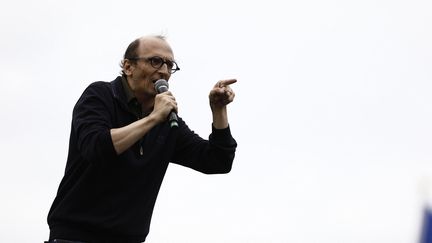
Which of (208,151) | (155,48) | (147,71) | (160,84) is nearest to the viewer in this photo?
(160,84)

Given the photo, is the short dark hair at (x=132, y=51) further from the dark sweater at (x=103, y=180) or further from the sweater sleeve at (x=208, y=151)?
the sweater sleeve at (x=208, y=151)

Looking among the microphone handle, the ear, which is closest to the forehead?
the ear

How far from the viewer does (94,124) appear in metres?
4.54

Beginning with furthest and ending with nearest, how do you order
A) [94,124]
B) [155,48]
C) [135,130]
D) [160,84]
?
1. [155,48]
2. [160,84]
3. [94,124]
4. [135,130]

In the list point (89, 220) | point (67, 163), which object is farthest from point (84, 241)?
point (67, 163)

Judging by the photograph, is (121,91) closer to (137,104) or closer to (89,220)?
(137,104)

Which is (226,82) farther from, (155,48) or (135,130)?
(135,130)

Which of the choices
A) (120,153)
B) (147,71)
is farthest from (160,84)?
(120,153)

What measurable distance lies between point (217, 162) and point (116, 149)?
119cm

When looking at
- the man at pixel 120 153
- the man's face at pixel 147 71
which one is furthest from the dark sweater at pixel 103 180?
the man's face at pixel 147 71

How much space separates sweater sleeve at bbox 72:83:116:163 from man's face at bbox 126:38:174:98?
0.84 ft

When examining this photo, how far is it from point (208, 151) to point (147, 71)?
842mm

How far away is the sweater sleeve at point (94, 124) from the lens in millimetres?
4359

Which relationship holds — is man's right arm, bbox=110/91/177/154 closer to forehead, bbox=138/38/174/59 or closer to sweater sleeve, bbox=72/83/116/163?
sweater sleeve, bbox=72/83/116/163
